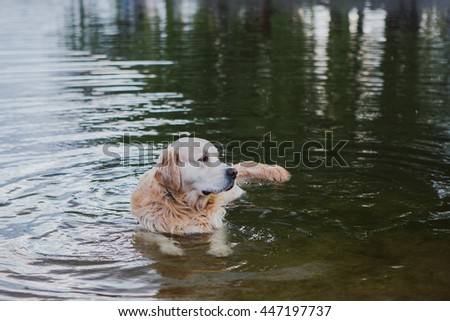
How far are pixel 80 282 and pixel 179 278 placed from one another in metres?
0.97

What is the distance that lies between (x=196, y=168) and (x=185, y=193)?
43 cm

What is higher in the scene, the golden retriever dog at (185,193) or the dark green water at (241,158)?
the golden retriever dog at (185,193)

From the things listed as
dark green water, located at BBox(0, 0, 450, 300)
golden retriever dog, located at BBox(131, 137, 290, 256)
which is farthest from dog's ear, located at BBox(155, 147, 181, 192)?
dark green water, located at BBox(0, 0, 450, 300)

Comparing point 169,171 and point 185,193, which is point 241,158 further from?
point 169,171

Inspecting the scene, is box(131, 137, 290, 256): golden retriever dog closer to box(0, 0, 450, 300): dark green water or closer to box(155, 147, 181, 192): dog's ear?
box(155, 147, 181, 192): dog's ear

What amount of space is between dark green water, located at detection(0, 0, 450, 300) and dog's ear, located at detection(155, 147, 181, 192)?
70 cm

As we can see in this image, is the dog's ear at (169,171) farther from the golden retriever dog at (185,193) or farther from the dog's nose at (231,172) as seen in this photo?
the dog's nose at (231,172)

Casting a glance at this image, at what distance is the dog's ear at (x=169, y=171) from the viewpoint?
7.81 metres

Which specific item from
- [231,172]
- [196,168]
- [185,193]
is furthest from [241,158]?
[231,172]

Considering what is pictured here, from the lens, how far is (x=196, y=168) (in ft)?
25.6

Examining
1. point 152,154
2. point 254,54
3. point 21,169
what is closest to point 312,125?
point 152,154

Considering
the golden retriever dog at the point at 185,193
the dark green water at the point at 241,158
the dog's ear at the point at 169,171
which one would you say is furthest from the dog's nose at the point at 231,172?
the dark green water at the point at 241,158

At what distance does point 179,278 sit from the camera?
6.68m

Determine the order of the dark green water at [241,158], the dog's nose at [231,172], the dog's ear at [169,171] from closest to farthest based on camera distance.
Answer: the dark green water at [241,158]
the dog's nose at [231,172]
the dog's ear at [169,171]
